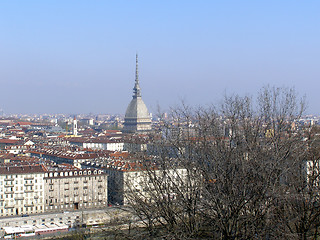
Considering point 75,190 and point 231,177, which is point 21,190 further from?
point 231,177

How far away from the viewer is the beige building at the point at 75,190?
27188mm

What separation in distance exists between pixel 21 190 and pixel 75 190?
2749mm

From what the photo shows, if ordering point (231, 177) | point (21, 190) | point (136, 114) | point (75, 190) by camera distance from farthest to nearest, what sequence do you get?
point (136, 114), point (75, 190), point (21, 190), point (231, 177)

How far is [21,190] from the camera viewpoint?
26.5 metres

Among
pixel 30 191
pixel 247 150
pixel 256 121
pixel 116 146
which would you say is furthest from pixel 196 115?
pixel 116 146

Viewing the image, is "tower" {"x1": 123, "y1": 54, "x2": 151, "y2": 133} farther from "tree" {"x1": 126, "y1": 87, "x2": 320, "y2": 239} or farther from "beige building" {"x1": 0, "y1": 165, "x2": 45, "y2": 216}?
"tree" {"x1": 126, "y1": 87, "x2": 320, "y2": 239}

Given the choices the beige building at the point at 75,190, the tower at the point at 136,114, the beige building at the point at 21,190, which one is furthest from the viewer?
the tower at the point at 136,114

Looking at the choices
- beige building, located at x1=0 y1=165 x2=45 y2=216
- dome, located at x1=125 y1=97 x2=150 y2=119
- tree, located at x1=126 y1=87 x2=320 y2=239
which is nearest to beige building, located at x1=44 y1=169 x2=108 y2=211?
beige building, located at x1=0 y1=165 x2=45 y2=216

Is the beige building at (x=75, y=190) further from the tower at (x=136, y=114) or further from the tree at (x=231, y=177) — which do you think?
the tower at (x=136, y=114)

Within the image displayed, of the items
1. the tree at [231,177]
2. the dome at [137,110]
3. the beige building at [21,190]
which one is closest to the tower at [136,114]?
the dome at [137,110]

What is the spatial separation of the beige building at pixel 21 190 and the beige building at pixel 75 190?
16.4 inches

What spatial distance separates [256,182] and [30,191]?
2050 cm

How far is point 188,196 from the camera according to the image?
8.79 meters

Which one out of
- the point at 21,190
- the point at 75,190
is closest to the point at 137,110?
the point at 75,190
